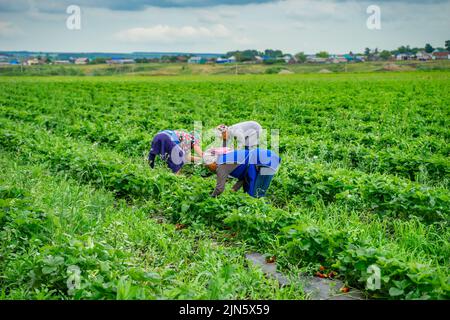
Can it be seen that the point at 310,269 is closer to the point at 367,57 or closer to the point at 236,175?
the point at 236,175

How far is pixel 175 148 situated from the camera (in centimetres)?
823

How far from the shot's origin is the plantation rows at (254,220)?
3.96 metres

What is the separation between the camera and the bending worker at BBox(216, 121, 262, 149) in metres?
7.25

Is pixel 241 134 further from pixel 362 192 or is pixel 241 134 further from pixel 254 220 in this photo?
pixel 254 220

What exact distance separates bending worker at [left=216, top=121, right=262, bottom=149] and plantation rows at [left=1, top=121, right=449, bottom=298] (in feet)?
3.31

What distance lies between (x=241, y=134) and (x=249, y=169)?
0.86 m

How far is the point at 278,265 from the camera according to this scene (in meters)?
4.74

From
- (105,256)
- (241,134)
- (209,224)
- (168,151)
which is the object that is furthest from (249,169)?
(105,256)

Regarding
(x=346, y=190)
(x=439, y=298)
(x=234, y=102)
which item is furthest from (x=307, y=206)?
(x=234, y=102)

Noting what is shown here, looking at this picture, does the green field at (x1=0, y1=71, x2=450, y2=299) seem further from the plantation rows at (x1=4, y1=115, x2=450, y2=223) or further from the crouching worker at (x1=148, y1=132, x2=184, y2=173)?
the crouching worker at (x1=148, y1=132, x2=184, y2=173)

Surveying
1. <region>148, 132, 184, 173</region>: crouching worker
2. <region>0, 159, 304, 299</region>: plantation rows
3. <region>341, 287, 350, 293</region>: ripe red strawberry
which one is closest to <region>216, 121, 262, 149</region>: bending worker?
<region>148, 132, 184, 173</region>: crouching worker

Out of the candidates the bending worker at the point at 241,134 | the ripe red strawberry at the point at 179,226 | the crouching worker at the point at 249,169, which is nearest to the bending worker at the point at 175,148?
the bending worker at the point at 241,134

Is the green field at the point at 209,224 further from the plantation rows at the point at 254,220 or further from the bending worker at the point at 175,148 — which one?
the bending worker at the point at 175,148
